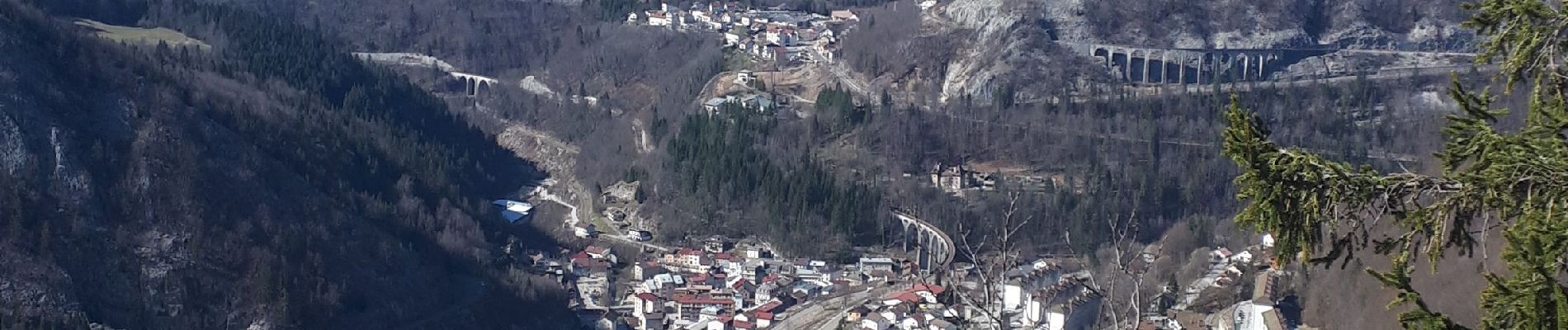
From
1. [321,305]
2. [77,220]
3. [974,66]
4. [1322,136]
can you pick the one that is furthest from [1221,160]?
[77,220]

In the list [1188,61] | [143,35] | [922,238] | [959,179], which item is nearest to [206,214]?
[922,238]

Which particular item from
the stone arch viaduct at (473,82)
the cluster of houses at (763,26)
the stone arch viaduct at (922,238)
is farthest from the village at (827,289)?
the stone arch viaduct at (473,82)

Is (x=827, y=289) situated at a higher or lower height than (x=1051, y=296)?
lower

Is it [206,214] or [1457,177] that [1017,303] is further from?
[1457,177]

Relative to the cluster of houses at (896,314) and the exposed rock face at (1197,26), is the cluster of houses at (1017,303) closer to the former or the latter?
the cluster of houses at (896,314)

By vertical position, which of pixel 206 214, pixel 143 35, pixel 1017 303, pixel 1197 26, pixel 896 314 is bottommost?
pixel 896 314

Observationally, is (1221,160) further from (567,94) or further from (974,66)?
(567,94)
